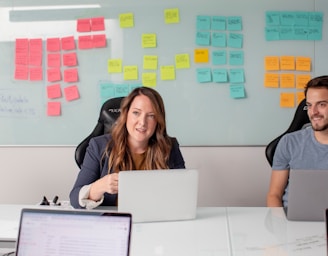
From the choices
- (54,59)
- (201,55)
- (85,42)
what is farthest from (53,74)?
(201,55)

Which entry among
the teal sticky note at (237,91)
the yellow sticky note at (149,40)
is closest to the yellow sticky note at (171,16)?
the yellow sticky note at (149,40)

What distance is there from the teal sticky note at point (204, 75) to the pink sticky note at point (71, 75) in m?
0.88

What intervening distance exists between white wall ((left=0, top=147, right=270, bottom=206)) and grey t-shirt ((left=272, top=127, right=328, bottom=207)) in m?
0.94

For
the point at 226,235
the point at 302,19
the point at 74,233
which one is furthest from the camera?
the point at 302,19

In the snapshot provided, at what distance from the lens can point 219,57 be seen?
3178 millimetres

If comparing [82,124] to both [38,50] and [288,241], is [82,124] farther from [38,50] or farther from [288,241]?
[288,241]

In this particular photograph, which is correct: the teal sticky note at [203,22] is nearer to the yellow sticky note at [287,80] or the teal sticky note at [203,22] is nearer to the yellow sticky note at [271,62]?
the yellow sticky note at [271,62]

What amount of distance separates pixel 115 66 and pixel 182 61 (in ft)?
Result: 1.57

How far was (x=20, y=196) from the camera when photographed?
11.2 ft

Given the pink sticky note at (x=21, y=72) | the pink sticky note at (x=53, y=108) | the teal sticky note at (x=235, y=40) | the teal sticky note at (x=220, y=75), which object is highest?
the teal sticky note at (x=235, y=40)

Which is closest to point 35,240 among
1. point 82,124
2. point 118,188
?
point 118,188

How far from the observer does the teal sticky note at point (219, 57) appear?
317 cm

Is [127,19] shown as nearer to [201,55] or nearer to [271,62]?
[201,55]

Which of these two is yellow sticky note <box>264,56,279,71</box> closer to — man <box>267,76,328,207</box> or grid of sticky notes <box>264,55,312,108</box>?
grid of sticky notes <box>264,55,312,108</box>
